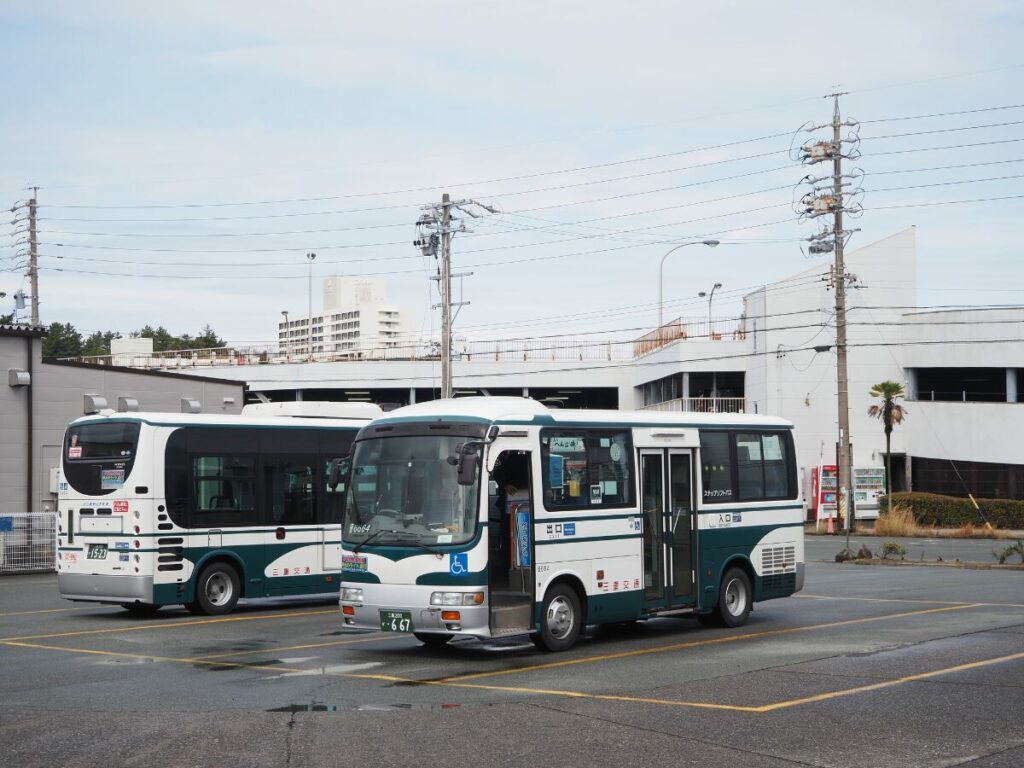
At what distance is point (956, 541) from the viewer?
46156mm

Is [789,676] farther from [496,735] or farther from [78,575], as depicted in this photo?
[78,575]

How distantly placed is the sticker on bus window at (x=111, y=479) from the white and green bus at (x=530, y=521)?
19.7ft

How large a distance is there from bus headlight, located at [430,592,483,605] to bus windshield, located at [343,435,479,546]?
0.57 m

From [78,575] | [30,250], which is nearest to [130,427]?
[78,575]

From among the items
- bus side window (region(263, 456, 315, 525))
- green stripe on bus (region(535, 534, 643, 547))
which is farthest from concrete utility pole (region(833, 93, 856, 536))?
green stripe on bus (region(535, 534, 643, 547))

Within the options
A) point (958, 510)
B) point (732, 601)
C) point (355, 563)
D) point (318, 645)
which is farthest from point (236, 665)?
point (958, 510)

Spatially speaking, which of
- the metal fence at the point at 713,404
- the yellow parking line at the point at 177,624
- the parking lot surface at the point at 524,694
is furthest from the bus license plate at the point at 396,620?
the metal fence at the point at 713,404

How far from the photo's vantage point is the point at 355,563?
15.3 metres

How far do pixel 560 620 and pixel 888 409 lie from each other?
47.6 meters

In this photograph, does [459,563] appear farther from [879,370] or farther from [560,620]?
[879,370]

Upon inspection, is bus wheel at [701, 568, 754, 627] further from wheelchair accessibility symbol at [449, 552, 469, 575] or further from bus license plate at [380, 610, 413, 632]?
bus license plate at [380, 610, 413, 632]

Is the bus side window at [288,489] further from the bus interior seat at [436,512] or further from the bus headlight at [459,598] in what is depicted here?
the bus headlight at [459,598]

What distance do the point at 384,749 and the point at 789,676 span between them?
5.08 meters

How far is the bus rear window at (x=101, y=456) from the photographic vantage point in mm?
20141
